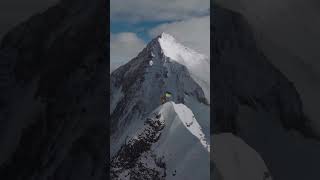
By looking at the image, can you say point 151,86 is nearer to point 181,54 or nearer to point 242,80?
point 181,54

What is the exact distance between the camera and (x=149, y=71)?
171ft

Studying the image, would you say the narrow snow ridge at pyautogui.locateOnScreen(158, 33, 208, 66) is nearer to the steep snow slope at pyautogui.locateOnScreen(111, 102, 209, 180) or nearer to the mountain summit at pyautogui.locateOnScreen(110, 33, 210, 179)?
the mountain summit at pyautogui.locateOnScreen(110, 33, 210, 179)

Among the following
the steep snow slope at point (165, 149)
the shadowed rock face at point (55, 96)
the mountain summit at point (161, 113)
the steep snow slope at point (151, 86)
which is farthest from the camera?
the steep snow slope at point (151, 86)

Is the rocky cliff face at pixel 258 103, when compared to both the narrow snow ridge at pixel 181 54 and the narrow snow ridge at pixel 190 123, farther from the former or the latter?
the narrow snow ridge at pixel 181 54

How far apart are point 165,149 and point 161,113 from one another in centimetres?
356

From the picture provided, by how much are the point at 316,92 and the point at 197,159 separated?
1037 inches

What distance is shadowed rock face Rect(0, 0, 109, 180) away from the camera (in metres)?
1.34

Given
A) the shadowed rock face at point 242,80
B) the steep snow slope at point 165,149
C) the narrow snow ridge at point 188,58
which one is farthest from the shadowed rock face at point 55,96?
the narrow snow ridge at point 188,58

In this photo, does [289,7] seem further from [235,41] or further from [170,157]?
[170,157]

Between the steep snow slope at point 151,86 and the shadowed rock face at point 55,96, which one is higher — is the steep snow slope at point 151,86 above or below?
above

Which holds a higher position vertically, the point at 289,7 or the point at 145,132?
the point at 145,132

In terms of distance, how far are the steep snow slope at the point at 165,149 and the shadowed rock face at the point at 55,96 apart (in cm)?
2530

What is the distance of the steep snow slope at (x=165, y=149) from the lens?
28.7 metres

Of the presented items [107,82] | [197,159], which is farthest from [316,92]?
[197,159]
